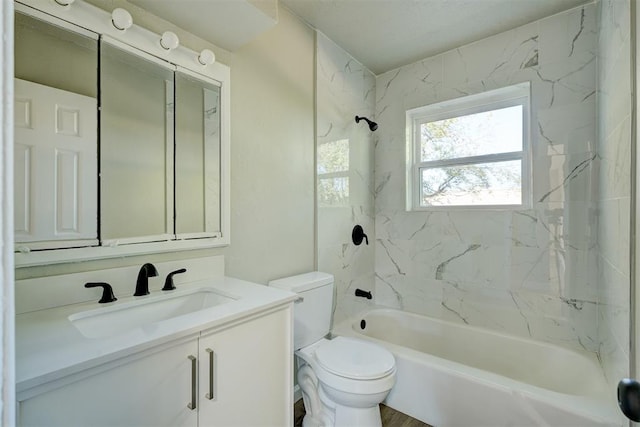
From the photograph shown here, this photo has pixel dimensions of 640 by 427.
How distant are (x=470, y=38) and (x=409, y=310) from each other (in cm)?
227

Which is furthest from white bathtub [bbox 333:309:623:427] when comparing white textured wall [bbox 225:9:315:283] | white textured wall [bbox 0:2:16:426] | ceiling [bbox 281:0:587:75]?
ceiling [bbox 281:0:587:75]

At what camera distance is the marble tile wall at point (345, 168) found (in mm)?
2197

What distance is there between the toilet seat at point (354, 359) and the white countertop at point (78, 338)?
0.58 metres

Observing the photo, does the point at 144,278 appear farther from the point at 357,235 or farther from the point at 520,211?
the point at 520,211

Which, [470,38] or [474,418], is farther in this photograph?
[470,38]

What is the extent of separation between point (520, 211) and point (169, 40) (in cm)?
239

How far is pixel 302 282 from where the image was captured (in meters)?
1.77

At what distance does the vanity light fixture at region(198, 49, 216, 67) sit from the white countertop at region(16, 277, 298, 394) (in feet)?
3.73

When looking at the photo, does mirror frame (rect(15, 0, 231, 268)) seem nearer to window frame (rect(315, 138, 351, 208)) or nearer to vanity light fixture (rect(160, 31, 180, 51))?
vanity light fixture (rect(160, 31, 180, 51))

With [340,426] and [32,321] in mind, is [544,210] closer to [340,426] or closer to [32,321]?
[340,426]

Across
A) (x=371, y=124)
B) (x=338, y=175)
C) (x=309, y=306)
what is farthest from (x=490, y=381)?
(x=371, y=124)

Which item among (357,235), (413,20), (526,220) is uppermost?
(413,20)

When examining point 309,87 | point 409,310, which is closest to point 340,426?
point 409,310

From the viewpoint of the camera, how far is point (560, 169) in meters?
1.94
